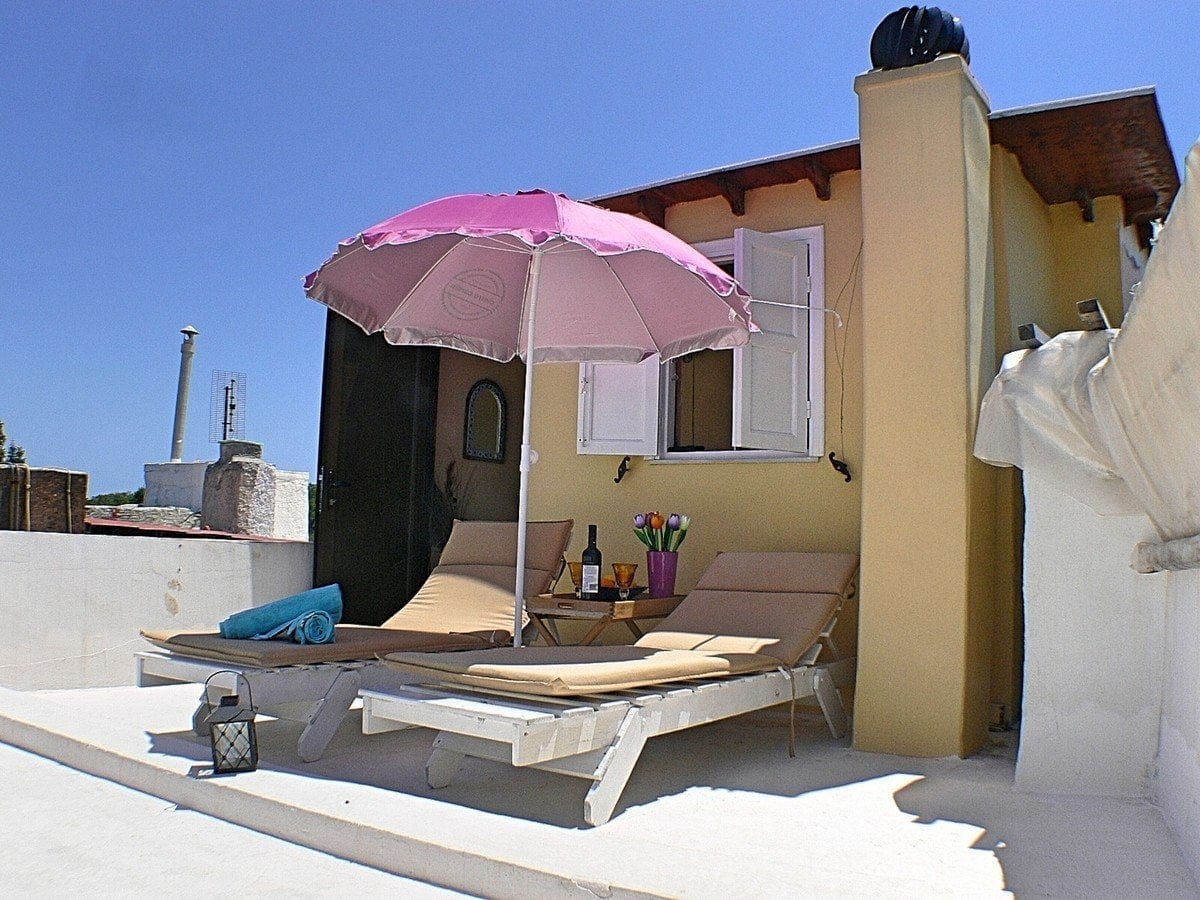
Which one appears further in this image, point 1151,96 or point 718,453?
point 718,453

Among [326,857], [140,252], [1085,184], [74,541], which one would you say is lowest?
[326,857]

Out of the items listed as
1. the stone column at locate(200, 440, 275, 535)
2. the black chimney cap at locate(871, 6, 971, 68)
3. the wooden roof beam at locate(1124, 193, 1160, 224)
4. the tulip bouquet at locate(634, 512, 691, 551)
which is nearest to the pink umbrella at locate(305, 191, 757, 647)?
the tulip bouquet at locate(634, 512, 691, 551)

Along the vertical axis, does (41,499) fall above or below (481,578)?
above

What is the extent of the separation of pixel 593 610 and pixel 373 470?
318 centimetres

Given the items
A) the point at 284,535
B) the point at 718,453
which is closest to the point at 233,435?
the point at 284,535

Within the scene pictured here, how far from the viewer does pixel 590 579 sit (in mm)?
4875

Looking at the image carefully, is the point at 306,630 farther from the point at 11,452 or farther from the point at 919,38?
the point at 11,452

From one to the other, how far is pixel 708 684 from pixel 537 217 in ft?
6.18

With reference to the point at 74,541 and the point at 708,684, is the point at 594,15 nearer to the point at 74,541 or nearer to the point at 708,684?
the point at 74,541

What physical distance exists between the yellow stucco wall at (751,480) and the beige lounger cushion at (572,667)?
164cm

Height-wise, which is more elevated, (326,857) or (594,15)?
(594,15)

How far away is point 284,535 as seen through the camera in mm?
11016

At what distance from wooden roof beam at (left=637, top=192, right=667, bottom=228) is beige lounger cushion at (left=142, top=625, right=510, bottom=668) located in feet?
9.32

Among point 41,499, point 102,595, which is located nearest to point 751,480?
point 102,595
